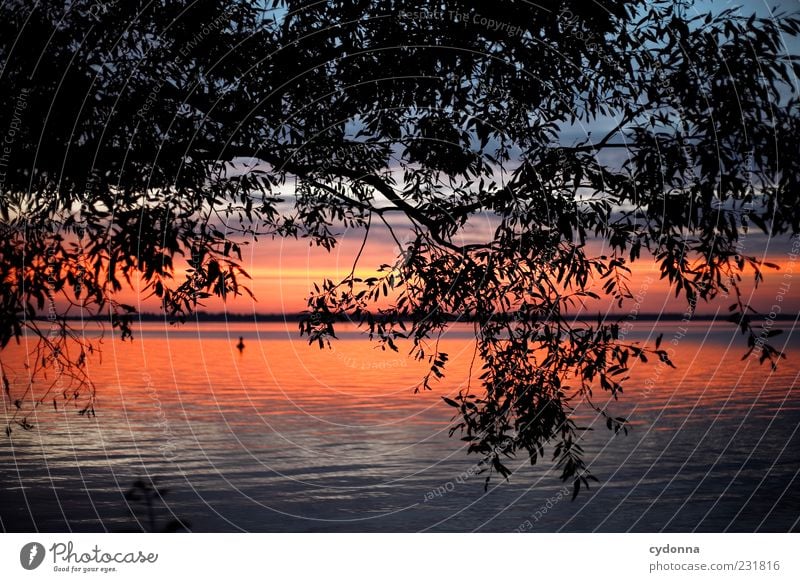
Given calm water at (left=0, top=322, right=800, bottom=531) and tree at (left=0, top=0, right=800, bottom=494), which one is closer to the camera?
tree at (left=0, top=0, right=800, bottom=494)

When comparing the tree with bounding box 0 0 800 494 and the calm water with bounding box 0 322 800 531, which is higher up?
the tree with bounding box 0 0 800 494

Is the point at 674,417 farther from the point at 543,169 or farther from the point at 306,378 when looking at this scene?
the point at 543,169

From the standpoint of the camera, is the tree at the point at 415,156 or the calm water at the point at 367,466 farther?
the calm water at the point at 367,466

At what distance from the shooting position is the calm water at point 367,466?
1513cm

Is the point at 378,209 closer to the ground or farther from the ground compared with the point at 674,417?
farther from the ground

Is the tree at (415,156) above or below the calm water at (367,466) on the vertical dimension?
above

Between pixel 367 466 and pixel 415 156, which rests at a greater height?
pixel 415 156

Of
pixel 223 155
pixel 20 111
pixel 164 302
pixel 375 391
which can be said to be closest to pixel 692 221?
pixel 223 155

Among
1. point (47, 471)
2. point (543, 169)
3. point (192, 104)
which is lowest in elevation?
point (47, 471)

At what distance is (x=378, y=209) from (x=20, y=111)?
3.17 m

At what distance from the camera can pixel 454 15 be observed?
7383mm

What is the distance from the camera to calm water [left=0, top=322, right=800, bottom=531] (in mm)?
15133

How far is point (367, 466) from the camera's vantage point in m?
18.7

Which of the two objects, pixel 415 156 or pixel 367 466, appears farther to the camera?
pixel 367 466
